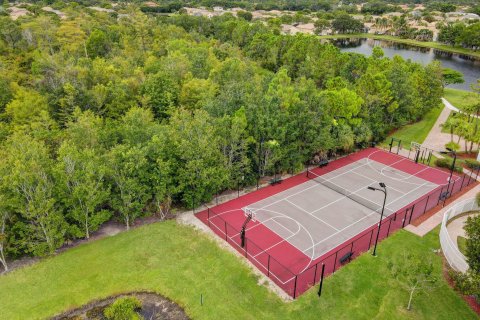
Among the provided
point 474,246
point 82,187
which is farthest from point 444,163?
point 82,187

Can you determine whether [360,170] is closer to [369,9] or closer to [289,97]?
[289,97]

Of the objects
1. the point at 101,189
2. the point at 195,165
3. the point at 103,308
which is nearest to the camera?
the point at 103,308

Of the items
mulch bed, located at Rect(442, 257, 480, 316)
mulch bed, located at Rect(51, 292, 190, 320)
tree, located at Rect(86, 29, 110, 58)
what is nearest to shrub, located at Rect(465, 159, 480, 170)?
mulch bed, located at Rect(442, 257, 480, 316)

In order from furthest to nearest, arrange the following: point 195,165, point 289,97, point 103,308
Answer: point 289,97
point 195,165
point 103,308

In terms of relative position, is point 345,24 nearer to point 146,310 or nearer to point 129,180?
point 129,180

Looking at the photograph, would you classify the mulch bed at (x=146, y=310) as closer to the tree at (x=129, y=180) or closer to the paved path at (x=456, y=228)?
the tree at (x=129, y=180)

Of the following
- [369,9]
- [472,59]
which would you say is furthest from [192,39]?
[369,9]

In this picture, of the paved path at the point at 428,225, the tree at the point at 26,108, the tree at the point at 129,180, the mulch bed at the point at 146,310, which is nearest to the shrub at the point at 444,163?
the paved path at the point at 428,225
